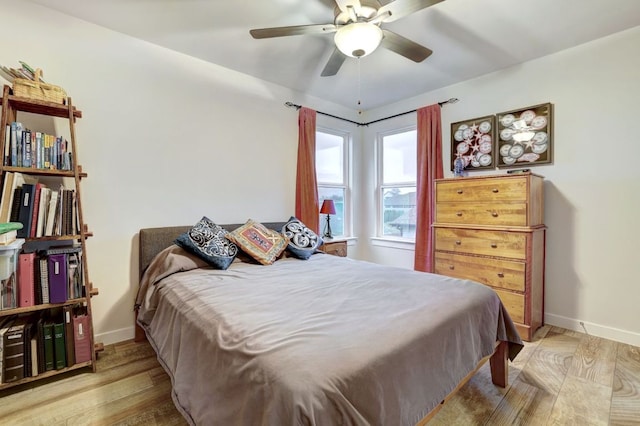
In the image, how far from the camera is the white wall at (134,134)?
2.16 meters

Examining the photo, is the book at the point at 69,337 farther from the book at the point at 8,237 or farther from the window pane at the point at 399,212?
the window pane at the point at 399,212

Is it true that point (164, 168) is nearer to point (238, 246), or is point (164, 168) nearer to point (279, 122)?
point (238, 246)

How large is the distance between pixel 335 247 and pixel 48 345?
8.62 feet

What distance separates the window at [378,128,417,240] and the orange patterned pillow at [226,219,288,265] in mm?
1976

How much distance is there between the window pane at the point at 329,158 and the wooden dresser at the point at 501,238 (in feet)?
5.17

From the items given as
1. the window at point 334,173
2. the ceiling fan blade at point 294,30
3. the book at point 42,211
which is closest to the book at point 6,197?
the book at point 42,211

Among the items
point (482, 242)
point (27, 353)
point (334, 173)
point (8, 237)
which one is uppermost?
point (334, 173)

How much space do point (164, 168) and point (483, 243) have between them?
3028mm

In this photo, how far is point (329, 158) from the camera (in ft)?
13.4

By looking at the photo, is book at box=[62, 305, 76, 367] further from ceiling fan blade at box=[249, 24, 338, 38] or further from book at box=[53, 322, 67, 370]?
ceiling fan blade at box=[249, 24, 338, 38]

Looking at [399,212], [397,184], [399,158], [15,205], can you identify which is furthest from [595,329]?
[15,205]

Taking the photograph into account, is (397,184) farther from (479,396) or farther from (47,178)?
(47,178)

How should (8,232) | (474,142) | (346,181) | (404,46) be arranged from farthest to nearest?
(346,181), (474,142), (404,46), (8,232)

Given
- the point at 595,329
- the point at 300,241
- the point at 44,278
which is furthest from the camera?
the point at 300,241
